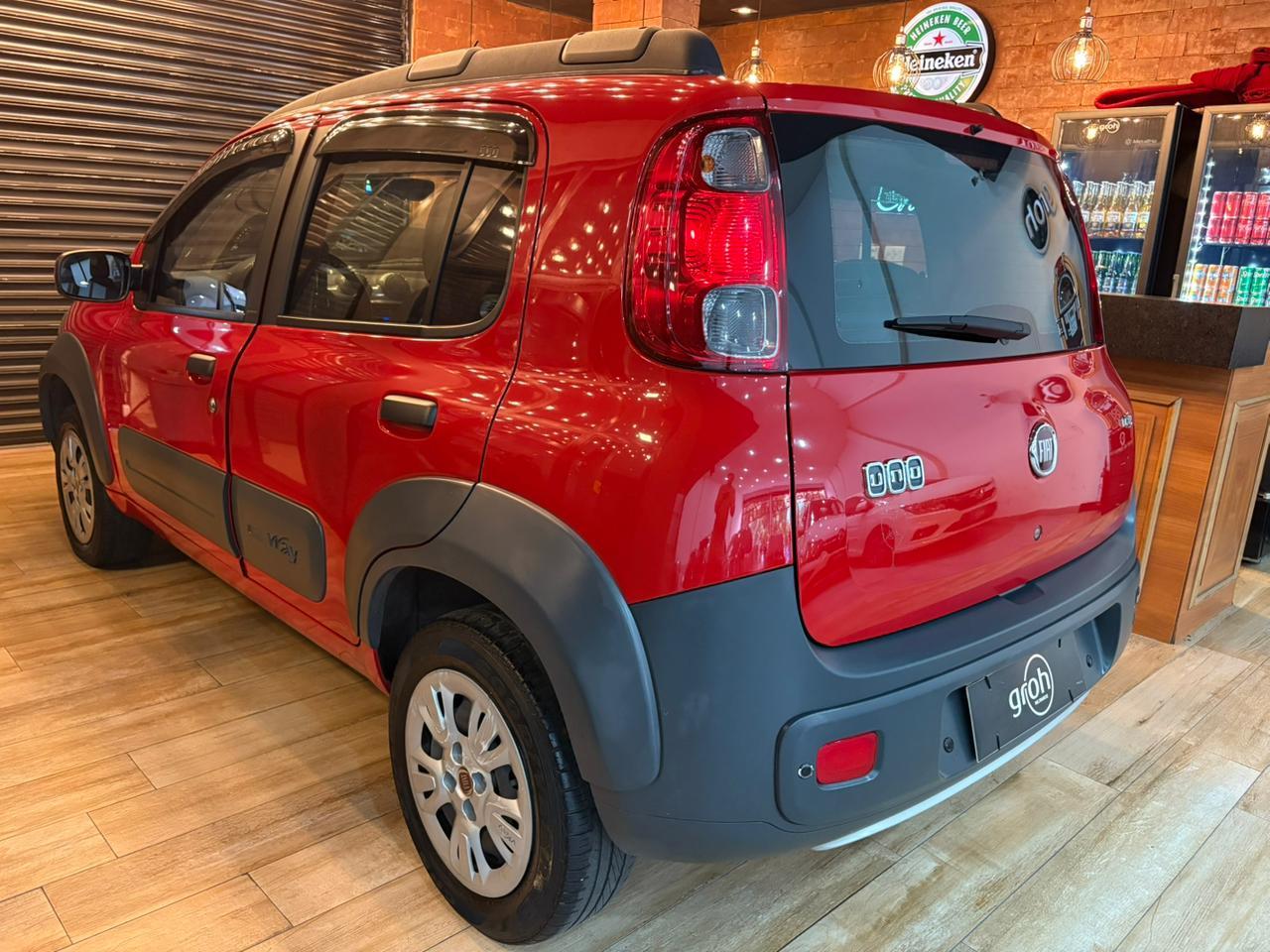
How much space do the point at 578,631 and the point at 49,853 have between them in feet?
4.18

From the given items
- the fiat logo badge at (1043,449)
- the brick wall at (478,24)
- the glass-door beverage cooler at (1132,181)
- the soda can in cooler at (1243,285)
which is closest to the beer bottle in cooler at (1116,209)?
the glass-door beverage cooler at (1132,181)

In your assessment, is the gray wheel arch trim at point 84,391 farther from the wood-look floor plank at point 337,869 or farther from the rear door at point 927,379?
the rear door at point 927,379

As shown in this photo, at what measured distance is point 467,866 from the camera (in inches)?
62.7

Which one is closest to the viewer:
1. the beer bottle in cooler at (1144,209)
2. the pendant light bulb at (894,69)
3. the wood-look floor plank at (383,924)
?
the wood-look floor plank at (383,924)

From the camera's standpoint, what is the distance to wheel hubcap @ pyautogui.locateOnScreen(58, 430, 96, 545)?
3.06 metres

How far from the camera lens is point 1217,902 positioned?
1790 millimetres

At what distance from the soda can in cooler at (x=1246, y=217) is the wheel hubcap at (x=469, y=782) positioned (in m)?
5.44

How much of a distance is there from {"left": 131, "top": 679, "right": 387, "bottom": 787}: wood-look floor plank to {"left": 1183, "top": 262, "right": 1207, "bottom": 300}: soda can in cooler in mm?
5204

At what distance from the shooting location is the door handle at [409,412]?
1509mm

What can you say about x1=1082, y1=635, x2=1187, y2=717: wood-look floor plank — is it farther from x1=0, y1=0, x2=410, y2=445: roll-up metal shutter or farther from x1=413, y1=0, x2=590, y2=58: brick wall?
x1=413, y1=0, x2=590, y2=58: brick wall

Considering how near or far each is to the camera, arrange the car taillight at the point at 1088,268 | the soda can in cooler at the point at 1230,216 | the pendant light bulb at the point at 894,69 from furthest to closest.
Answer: the pendant light bulb at the point at 894,69 → the soda can in cooler at the point at 1230,216 → the car taillight at the point at 1088,268

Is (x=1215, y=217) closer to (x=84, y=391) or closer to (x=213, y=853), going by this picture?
(x=84, y=391)

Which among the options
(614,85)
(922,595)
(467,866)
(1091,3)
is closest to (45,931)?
(467,866)

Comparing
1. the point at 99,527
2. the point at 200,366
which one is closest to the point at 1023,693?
the point at 200,366
